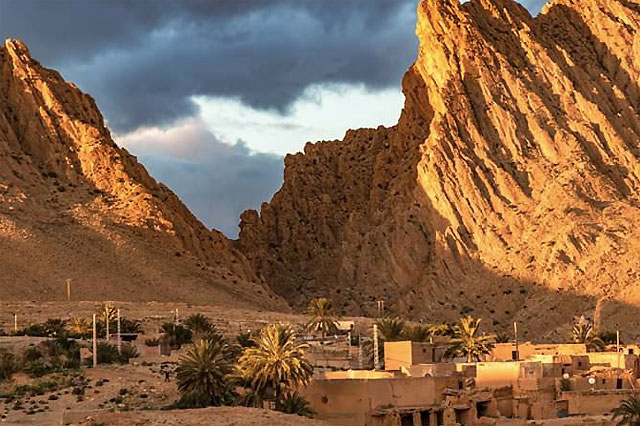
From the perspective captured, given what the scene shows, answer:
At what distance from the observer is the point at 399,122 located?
123 metres

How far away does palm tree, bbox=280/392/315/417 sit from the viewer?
44.1 meters

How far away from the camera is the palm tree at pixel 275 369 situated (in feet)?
150

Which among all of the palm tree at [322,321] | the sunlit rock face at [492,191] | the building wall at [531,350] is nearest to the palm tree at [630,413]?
the building wall at [531,350]

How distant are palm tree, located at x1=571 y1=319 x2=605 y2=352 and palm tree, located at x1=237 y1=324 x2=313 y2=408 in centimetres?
3164

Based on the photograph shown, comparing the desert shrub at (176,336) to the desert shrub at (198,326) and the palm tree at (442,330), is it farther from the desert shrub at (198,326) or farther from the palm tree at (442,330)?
the palm tree at (442,330)

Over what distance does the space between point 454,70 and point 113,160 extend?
102 feet

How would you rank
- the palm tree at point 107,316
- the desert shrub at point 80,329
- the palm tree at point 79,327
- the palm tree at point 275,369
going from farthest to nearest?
the palm tree at point 107,316 → the palm tree at point 79,327 → the desert shrub at point 80,329 → the palm tree at point 275,369

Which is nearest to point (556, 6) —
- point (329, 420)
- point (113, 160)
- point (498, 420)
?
point (113, 160)

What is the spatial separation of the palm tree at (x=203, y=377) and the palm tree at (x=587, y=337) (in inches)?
1305

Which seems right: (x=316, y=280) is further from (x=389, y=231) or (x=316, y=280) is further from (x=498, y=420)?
(x=498, y=420)

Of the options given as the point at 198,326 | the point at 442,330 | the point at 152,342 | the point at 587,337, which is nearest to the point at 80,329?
the point at 152,342

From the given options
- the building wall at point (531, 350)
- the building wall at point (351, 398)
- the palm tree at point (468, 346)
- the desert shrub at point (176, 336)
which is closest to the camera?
the building wall at point (351, 398)

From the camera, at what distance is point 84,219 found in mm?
103312

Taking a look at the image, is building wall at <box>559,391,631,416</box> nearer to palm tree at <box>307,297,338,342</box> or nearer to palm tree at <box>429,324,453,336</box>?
palm tree at <box>429,324,453,336</box>
